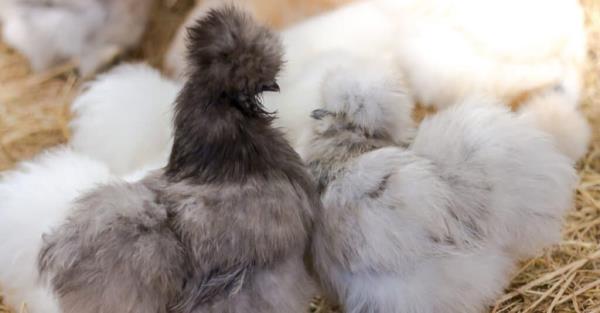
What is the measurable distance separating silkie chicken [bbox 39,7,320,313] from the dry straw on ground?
0.41 metres

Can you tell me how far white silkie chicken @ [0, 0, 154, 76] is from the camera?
79.0 inches

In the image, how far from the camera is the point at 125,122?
157cm

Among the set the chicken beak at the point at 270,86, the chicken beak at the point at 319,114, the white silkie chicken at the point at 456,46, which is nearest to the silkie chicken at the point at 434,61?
the white silkie chicken at the point at 456,46

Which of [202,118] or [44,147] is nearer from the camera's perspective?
[202,118]

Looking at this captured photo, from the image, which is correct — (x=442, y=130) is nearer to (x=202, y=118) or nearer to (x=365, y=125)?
(x=365, y=125)

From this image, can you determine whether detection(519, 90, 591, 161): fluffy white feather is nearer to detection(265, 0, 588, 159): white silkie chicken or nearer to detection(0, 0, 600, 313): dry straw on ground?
detection(265, 0, 588, 159): white silkie chicken

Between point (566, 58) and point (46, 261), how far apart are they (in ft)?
4.57

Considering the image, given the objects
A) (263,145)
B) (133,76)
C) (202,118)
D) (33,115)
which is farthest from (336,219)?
(33,115)

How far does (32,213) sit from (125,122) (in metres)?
0.38

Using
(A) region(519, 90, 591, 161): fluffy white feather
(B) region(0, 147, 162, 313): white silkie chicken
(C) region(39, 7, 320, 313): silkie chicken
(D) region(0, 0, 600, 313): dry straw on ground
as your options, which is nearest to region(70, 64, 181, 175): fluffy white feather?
(B) region(0, 147, 162, 313): white silkie chicken

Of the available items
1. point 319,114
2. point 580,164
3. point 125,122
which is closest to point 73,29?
point 125,122

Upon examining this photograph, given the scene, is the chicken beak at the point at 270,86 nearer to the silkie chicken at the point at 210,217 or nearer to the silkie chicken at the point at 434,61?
the silkie chicken at the point at 210,217

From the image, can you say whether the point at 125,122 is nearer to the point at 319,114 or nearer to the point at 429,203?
the point at 319,114

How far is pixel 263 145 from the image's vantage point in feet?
3.58
